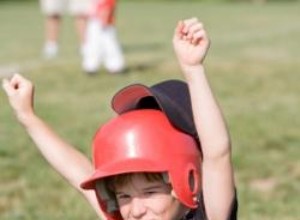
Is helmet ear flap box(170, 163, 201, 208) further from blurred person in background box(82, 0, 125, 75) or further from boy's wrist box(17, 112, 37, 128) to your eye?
blurred person in background box(82, 0, 125, 75)

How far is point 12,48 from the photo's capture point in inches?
720

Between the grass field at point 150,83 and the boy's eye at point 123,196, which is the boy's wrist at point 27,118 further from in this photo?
the grass field at point 150,83

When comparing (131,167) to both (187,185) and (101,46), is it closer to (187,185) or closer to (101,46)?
(187,185)

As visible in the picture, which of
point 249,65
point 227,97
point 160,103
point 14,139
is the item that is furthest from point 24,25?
point 160,103

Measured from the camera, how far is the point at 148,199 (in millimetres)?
3135

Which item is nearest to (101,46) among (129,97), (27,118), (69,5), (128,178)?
(69,5)

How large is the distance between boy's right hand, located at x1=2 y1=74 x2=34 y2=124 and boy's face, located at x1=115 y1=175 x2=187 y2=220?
715 mm

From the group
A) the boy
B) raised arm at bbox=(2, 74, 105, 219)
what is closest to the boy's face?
the boy

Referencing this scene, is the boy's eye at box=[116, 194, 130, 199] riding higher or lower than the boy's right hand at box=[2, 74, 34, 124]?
lower

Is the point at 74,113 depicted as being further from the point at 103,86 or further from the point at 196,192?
the point at 196,192

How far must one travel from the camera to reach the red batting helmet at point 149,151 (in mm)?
3078

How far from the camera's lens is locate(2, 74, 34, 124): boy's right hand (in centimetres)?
371

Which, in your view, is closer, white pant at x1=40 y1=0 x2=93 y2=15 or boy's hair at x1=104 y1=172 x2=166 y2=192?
boy's hair at x1=104 y1=172 x2=166 y2=192

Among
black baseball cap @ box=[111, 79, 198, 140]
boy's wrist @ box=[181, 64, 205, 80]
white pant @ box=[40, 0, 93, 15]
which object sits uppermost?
boy's wrist @ box=[181, 64, 205, 80]
